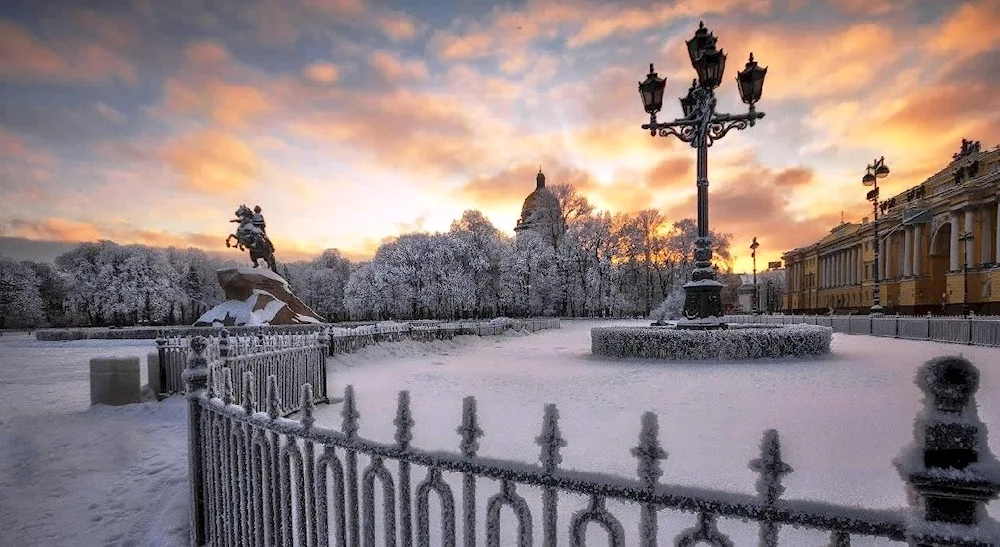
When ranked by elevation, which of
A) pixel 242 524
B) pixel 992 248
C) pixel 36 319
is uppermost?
pixel 992 248

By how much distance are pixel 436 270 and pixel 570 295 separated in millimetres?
16168

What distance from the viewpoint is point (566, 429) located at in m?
6.89

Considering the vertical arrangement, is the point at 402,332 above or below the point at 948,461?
below

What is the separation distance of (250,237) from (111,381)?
2514cm

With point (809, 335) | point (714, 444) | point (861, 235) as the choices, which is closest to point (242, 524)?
point (714, 444)

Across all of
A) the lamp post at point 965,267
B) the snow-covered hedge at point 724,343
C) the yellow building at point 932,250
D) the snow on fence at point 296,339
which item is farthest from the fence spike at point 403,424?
the lamp post at point 965,267

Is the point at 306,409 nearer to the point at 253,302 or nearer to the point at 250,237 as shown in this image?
the point at 253,302

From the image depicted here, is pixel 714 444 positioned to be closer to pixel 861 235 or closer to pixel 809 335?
pixel 809 335

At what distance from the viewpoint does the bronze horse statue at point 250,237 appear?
33.4m

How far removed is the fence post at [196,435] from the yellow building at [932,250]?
137 ft

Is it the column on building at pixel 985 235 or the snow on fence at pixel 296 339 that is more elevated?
the column on building at pixel 985 235

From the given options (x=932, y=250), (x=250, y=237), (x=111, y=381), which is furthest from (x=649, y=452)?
(x=932, y=250)

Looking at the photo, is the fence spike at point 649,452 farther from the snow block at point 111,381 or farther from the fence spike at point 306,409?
the snow block at point 111,381

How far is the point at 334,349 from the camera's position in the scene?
54.7 ft
